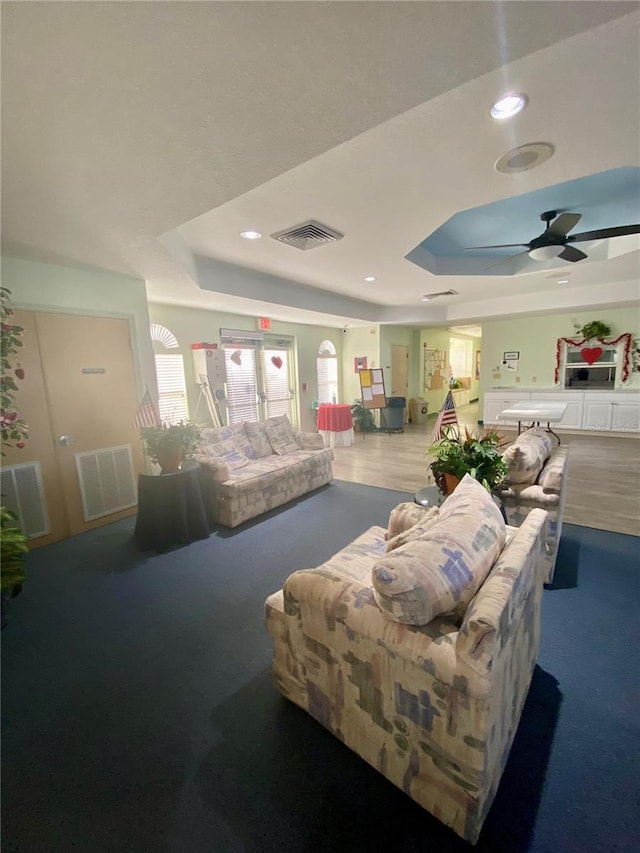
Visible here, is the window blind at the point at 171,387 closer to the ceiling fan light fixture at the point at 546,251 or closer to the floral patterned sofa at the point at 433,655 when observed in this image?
the floral patterned sofa at the point at 433,655

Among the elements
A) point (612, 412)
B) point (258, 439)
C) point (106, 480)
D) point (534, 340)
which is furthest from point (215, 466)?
point (534, 340)

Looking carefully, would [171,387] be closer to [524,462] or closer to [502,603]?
[524,462]

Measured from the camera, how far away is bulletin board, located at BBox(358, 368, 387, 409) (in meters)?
7.66

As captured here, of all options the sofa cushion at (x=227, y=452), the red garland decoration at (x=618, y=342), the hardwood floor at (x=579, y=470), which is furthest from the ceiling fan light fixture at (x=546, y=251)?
the red garland decoration at (x=618, y=342)

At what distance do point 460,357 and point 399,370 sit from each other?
5.07m

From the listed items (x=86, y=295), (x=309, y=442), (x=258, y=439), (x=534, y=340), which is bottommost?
(x=309, y=442)

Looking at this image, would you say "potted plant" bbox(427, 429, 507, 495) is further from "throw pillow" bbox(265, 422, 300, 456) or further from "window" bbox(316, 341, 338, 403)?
"window" bbox(316, 341, 338, 403)

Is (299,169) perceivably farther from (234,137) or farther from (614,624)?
(614,624)

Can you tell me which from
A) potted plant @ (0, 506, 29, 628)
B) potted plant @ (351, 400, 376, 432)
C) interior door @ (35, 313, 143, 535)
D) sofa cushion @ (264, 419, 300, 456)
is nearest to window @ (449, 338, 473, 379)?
potted plant @ (351, 400, 376, 432)

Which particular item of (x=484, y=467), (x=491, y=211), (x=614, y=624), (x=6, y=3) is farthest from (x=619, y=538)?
(x=6, y=3)

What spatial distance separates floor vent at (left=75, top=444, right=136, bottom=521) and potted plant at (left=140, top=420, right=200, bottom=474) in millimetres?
760

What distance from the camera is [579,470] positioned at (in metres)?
4.89

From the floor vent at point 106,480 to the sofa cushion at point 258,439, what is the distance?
135cm

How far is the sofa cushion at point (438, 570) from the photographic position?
108cm
